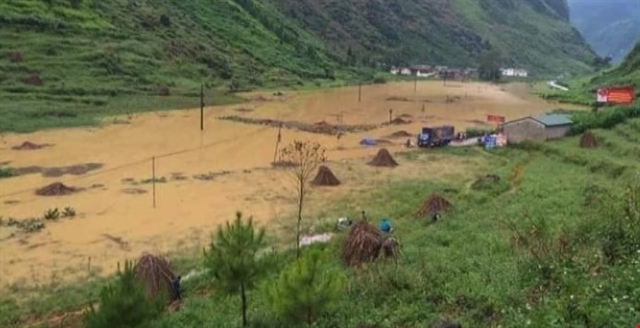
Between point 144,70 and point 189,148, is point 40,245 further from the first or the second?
point 144,70

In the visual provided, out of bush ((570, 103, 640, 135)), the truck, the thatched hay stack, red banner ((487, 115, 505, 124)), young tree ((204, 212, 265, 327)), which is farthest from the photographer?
red banner ((487, 115, 505, 124))

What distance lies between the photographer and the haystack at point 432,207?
102ft

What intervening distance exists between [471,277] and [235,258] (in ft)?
21.4

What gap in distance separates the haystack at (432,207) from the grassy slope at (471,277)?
59cm

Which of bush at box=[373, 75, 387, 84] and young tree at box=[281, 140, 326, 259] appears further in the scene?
bush at box=[373, 75, 387, 84]

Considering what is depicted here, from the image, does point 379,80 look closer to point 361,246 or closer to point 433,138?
point 433,138

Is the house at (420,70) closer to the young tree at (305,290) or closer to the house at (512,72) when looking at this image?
the house at (512,72)

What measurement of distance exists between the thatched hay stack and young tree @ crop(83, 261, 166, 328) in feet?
33.3

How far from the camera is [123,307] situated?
527 inches

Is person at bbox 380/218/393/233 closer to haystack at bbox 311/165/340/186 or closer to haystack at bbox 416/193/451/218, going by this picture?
haystack at bbox 416/193/451/218

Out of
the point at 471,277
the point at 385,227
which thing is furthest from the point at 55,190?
the point at 471,277

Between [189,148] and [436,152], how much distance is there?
2044 centimetres

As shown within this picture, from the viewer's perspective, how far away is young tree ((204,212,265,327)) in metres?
15.8

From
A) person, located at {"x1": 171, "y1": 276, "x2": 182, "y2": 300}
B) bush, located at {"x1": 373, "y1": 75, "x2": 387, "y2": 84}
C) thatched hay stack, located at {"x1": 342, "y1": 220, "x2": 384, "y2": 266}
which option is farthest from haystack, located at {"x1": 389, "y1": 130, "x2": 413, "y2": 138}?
bush, located at {"x1": 373, "y1": 75, "x2": 387, "y2": 84}
